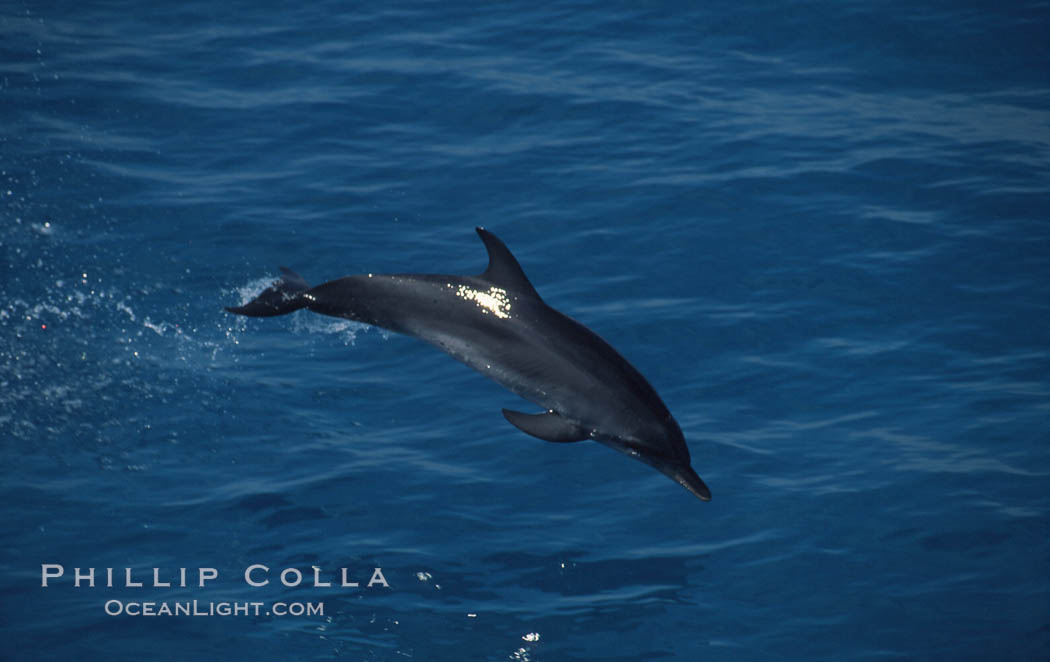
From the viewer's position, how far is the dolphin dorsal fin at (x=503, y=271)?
26.0ft

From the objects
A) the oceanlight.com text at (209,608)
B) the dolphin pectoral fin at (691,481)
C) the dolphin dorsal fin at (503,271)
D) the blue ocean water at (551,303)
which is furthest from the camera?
the blue ocean water at (551,303)

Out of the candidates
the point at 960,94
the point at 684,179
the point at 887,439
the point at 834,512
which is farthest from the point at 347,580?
the point at 960,94

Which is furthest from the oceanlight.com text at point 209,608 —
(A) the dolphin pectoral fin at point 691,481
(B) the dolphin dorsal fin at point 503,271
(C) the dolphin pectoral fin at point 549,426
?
(A) the dolphin pectoral fin at point 691,481

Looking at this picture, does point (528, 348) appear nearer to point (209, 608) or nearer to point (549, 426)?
point (549, 426)

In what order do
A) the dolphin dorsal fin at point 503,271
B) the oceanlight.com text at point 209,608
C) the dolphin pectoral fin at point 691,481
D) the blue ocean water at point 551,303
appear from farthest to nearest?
the blue ocean water at point 551,303 → the oceanlight.com text at point 209,608 → the dolphin dorsal fin at point 503,271 → the dolphin pectoral fin at point 691,481

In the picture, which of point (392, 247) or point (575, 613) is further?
point (392, 247)

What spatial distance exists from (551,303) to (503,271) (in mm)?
4515

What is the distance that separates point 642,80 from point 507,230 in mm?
4274

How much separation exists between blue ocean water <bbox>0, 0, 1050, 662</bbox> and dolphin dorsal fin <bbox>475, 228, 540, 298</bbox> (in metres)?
2.52

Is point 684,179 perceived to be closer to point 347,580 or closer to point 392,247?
point 392,247

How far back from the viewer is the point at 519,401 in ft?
37.1

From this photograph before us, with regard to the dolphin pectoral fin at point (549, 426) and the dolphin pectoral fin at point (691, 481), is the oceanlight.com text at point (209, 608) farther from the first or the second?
the dolphin pectoral fin at point (691, 481)

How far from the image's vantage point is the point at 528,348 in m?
7.77

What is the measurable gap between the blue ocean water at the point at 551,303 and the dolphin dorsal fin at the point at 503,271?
2.52m
